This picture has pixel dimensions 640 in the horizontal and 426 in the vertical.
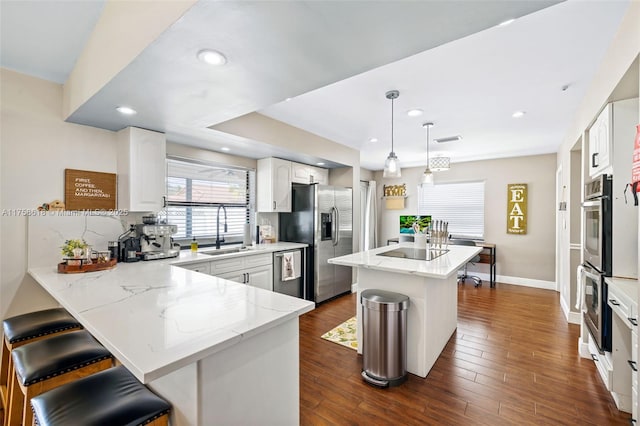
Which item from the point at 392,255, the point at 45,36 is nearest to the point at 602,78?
the point at 392,255

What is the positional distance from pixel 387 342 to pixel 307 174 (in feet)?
9.66

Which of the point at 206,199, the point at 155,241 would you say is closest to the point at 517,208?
the point at 206,199

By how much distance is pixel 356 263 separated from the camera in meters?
2.47

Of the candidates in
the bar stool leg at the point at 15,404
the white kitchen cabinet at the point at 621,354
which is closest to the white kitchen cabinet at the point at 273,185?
the bar stool leg at the point at 15,404

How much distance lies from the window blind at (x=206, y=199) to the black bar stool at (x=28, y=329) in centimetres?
159

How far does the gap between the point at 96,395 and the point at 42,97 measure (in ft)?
8.10

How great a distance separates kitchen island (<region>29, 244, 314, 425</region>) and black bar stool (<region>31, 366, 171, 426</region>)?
0.07 m

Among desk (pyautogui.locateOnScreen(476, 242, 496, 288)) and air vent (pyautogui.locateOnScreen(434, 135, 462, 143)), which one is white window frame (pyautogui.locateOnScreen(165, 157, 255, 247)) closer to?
air vent (pyautogui.locateOnScreen(434, 135, 462, 143))

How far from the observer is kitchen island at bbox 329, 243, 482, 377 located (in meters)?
2.31

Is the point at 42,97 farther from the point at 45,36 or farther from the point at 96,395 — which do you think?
the point at 96,395

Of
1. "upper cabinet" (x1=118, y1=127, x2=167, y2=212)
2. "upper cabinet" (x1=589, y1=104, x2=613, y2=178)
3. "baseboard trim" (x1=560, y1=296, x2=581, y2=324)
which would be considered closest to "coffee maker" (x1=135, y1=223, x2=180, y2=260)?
"upper cabinet" (x1=118, y1=127, x2=167, y2=212)

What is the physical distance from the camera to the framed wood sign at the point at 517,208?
5.29 m

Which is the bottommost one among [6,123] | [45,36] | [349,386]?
[349,386]

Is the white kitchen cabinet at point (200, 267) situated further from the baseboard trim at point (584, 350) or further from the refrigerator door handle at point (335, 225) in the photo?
the baseboard trim at point (584, 350)
